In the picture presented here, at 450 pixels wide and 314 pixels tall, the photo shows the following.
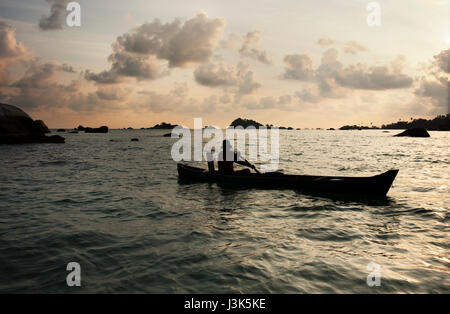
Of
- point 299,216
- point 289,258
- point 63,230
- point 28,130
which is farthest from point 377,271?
point 28,130

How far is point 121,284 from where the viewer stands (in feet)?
19.2

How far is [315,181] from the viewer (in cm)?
1505

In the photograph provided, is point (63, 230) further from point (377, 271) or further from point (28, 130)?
point (28, 130)

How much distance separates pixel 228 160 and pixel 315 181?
541 cm

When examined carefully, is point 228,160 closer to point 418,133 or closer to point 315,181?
point 315,181

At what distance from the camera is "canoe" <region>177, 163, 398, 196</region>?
13820 millimetres

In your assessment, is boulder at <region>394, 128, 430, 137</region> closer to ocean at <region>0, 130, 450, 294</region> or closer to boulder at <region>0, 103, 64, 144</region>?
ocean at <region>0, 130, 450, 294</region>

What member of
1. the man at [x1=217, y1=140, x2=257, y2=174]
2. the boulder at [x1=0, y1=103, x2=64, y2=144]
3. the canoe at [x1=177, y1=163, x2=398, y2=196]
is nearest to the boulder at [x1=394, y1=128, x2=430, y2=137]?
the canoe at [x1=177, y1=163, x2=398, y2=196]

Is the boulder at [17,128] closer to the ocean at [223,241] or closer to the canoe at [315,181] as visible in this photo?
the ocean at [223,241]

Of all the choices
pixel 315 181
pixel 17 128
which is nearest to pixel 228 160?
pixel 315 181

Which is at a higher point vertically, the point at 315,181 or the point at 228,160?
the point at 228,160

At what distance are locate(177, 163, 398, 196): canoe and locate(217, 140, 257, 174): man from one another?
1.50ft

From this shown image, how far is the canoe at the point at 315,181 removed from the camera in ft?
45.3

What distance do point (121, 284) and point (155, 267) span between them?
0.95 metres
